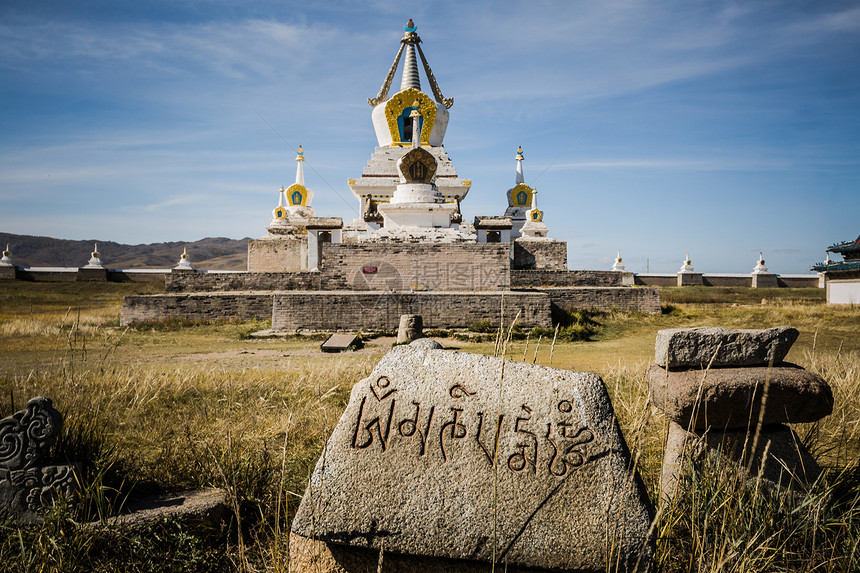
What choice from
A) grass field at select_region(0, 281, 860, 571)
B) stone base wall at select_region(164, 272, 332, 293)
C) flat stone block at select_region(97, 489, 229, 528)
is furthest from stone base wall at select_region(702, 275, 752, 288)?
flat stone block at select_region(97, 489, 229, 528)

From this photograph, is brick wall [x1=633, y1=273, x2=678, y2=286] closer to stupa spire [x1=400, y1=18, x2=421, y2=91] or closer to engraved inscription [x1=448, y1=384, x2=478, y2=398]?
stupa spire [x1=400, y1=18, x2=421, y2=91]

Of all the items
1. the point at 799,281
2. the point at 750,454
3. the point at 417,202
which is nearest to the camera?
the point at 750,454

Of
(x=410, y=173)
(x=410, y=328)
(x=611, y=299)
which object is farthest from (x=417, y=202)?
(x=410, y=328)

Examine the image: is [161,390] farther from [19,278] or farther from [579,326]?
[19,278]

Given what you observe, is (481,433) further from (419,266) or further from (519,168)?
(519,168)

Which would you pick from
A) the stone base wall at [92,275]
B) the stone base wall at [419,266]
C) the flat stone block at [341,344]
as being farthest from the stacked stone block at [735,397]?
the stone base wall at [92,275]

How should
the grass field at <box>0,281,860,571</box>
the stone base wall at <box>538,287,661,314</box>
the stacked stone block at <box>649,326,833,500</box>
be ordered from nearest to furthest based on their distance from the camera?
the grass field at <box>0,281,860,571</box> → the stacked stone block at <box>649,326,833,500</box> → the stone base wall at <box>538,287,661,314</box>

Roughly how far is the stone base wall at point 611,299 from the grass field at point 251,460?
18.5ft

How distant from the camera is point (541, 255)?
24.2m

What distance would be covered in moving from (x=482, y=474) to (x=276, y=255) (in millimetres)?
24394

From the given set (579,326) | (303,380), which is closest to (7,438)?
(303,380)

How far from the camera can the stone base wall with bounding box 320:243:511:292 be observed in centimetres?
1569

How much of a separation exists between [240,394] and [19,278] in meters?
28.4

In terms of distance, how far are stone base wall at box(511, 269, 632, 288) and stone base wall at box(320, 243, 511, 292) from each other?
15.9ft
